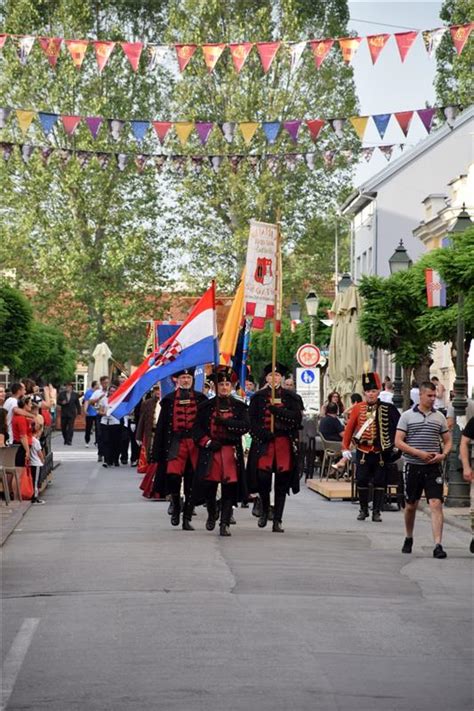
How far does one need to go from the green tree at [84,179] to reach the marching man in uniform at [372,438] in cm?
4086

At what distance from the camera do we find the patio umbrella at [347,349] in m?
33.6

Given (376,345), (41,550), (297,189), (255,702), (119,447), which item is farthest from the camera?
(297,189)

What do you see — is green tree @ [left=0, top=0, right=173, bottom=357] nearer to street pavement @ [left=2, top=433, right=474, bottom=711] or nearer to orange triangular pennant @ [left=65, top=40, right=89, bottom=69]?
orange triangular pennant @ [left=65, top=40, right=89, bottom=69]

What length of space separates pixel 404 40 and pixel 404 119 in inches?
143

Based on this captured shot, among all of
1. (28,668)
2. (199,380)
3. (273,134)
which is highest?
(273,134)

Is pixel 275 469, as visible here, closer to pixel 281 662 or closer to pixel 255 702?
pixel 281 662

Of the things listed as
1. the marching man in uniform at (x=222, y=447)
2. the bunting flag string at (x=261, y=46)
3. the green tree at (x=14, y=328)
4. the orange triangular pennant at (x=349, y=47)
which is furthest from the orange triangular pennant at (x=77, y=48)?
the green tree at (x=14, y=328)

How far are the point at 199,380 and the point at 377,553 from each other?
352 inches

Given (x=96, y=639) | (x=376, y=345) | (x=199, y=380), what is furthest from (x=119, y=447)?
(x=96, y=639)

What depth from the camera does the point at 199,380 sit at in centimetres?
2459

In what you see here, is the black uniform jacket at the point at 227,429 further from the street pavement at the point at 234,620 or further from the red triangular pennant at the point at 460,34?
the red triangular pennant at the point at 460,34

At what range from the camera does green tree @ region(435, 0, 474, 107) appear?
189 feet

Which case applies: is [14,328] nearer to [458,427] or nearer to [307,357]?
[307,357]

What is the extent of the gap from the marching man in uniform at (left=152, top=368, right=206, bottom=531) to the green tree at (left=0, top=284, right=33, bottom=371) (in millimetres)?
26935
